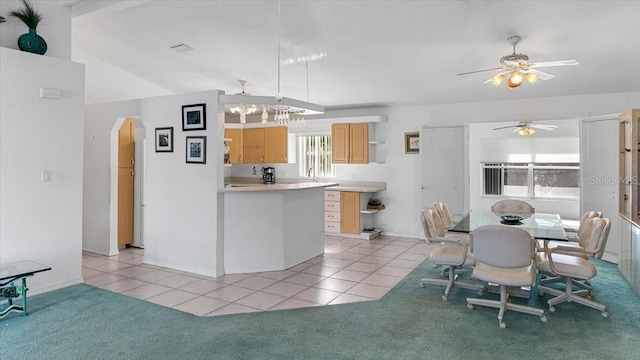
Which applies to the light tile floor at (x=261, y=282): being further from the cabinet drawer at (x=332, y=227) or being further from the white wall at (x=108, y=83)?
the white wall at (x=108, y=83)

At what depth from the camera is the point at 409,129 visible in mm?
7223

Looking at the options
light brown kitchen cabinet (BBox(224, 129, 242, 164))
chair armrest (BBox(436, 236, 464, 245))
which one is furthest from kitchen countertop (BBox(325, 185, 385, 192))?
chair armrest (BBox(436, 236, 464, 245))

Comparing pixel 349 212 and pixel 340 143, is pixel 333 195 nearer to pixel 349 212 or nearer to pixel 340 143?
pixel 349 212

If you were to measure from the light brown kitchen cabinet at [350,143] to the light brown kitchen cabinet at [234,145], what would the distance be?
2274 millimetres

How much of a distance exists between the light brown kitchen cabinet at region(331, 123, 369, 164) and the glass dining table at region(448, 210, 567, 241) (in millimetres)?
2777

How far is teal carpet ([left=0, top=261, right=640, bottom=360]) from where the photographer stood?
2801 mm

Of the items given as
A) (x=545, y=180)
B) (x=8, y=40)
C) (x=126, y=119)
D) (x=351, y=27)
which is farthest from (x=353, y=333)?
(x=545, y=180)

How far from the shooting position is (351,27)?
456cm

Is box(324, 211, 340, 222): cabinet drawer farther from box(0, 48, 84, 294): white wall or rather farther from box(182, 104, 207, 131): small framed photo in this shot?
box(0, 48, 84, 294): white wall

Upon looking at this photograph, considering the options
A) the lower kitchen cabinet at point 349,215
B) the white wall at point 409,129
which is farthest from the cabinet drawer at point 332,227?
the white wall at point 409,129

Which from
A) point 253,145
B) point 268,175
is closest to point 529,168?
point 268,175

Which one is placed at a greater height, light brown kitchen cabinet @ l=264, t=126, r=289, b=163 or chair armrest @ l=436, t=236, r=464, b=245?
light brown kitchen cabinet @ l=264, t=126, r=289, b=163

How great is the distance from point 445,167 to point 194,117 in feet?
14.1

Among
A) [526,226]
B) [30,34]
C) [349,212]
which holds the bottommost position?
[349,212]
